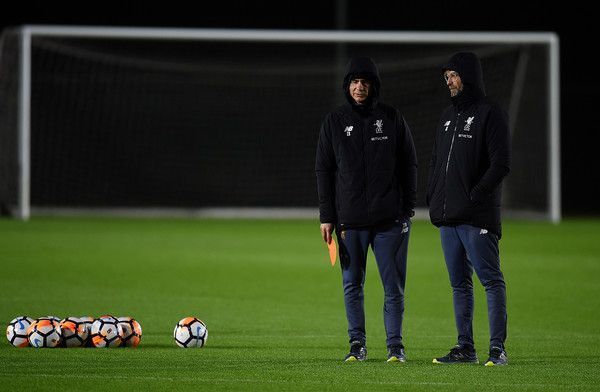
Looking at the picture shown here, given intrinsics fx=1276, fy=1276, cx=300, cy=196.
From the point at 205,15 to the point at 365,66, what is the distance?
29.3 meters

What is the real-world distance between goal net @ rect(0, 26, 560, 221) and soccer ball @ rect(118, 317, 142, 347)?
18440mm

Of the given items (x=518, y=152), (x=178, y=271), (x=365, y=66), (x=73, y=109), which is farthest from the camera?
(x=73, y=109)

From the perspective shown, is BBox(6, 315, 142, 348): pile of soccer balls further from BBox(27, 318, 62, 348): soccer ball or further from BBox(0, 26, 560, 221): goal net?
BBox(0, 26, 560, 221): goal net

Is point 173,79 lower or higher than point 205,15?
lower

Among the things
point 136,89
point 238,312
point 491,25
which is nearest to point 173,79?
point 136,89

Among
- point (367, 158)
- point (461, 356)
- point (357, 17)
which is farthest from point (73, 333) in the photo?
point (357, 17)

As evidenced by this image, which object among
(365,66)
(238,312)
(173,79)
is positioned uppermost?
(173,79)

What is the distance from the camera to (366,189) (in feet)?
27.9

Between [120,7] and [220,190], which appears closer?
[220,190]

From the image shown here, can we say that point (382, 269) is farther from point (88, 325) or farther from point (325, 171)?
point (88, 325)

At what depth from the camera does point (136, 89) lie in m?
31.0

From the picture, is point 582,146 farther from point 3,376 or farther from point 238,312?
point 3,376

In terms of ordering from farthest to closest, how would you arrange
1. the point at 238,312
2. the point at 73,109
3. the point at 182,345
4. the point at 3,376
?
the point at 73,109 < the point at 238,312 < the point at 182,345 < the point at 3,376

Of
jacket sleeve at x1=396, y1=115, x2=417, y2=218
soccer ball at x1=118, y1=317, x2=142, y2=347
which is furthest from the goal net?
jacket sleeve at x1=396, y1=115, x2=417, y2=218
